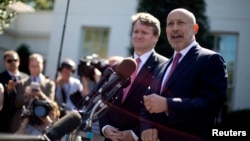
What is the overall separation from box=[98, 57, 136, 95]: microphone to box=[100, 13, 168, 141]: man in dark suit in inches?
27.3

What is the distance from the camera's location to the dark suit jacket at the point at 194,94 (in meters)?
2.60

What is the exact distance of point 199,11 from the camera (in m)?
12.0

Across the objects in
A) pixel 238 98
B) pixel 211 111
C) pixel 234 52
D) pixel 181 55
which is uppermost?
pixel 181 55

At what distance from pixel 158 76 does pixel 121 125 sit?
0.72 meters

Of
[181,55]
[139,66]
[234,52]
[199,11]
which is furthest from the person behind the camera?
[234,52]

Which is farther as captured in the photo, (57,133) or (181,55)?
(181,55)

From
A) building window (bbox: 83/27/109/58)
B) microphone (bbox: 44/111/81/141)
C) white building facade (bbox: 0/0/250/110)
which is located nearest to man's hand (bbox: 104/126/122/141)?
microphone (bbox: 44/111/81/141)

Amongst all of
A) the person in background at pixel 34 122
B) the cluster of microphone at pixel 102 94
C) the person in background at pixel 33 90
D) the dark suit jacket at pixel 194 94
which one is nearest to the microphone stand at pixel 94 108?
the cluster of microphone at pixel 102 94

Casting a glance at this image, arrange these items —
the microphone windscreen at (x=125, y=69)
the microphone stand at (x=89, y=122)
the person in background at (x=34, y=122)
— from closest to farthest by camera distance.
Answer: the microphone stand at (x=89, y=122), the microphone windscreen at (x=125, y=69), the person in background at (x=34, y=122)

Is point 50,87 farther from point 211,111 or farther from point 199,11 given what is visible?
point 199,11

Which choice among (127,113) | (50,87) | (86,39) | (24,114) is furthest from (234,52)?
(127,113)

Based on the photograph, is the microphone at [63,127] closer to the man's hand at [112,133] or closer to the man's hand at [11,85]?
the man's hand at [112,133]

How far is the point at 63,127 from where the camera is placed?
209 cm

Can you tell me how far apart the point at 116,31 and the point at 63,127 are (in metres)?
12.0
